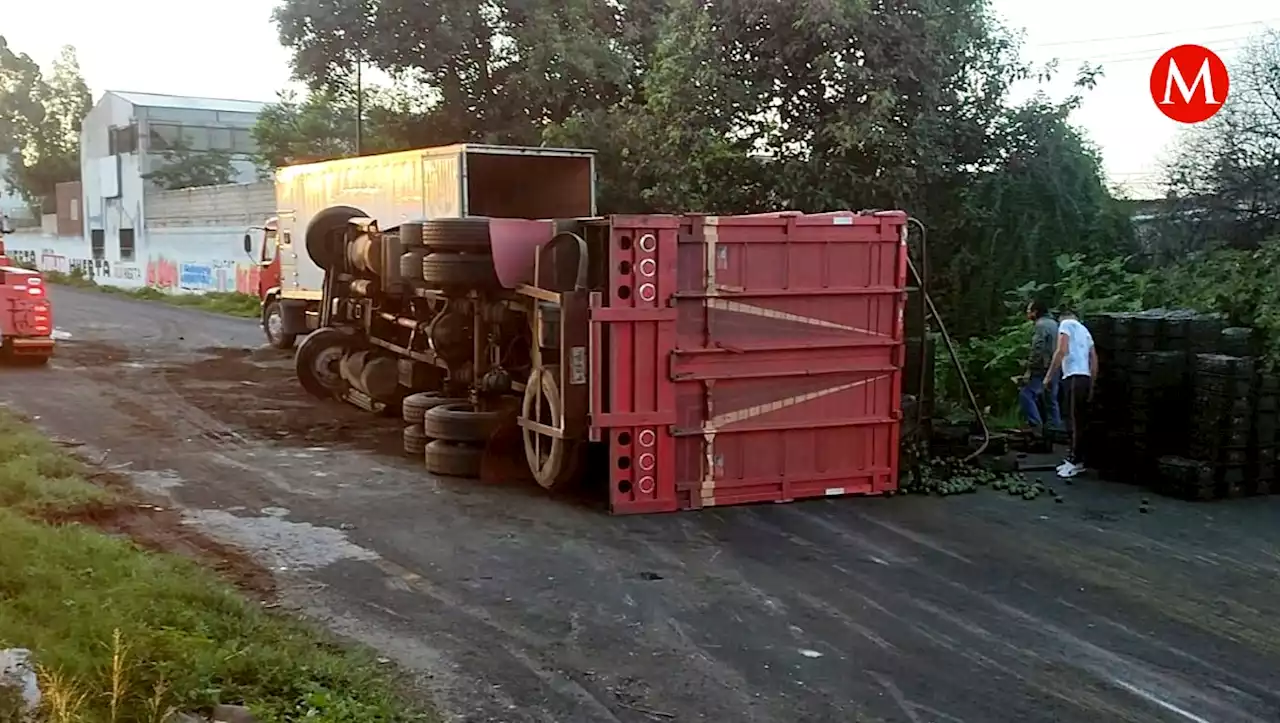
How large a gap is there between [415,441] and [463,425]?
A: 1.14 metres

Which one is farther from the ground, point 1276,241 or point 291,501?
point 1276,241

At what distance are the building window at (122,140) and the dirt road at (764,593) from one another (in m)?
36.7

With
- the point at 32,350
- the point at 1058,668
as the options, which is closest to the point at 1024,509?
the point at 1058,668

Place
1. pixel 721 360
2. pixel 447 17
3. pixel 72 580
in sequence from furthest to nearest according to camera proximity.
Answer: pixel 447 17 < pixel 721 360 < pixel 72 580

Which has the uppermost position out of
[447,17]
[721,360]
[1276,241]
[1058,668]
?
[447,17]

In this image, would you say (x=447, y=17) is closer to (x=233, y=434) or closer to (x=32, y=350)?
(x=32, y=350)

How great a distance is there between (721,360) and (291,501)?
363cm

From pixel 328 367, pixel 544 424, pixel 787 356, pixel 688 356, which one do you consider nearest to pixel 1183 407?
pixel 787 356

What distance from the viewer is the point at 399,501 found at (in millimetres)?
10164

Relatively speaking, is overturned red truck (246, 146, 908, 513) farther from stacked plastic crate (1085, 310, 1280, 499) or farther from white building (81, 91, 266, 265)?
white building (81, 91, 266, 265)

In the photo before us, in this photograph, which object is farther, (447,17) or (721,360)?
(447,17)

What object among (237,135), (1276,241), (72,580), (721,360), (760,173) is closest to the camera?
(72,580)

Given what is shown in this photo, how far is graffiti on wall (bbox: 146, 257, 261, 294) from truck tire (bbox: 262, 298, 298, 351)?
891 cm

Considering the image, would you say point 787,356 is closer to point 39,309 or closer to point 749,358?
point 749,358
